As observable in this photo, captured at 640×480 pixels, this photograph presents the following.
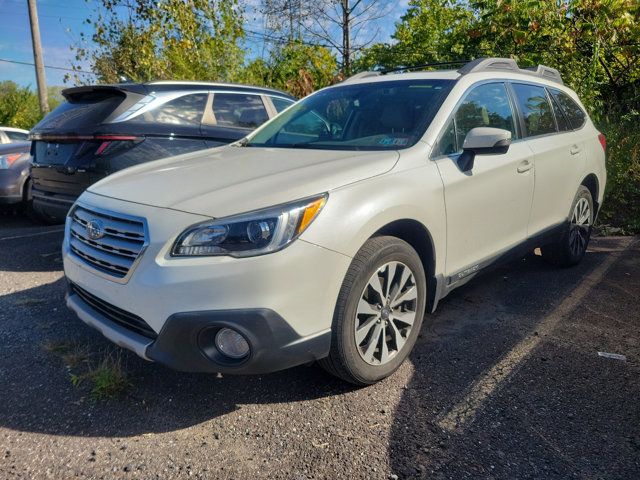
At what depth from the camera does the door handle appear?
11.8ft

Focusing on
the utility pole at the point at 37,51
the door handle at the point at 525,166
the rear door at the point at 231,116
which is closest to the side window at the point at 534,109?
the door handle at the point at 525,166

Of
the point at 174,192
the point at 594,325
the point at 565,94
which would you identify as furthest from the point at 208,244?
the point at 565,94

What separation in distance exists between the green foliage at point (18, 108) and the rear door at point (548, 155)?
2148cm

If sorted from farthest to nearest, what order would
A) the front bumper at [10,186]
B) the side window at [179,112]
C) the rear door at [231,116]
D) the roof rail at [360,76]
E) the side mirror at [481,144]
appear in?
the front bumper at [10,186] < the rear door at [231,116] < the side window at [179,112] < the roof rail at [360,76] < the side mirror at [481,144]

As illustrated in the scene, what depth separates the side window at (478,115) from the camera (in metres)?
3.12

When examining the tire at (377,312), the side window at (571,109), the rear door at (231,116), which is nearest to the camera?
the tire at (377,312)

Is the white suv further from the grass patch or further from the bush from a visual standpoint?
the bush

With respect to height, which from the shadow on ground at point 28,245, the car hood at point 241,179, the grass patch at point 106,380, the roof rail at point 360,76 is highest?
the roof rail at point 360,76

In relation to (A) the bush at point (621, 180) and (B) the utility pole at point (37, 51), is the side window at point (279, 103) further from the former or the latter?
(B) the utility pole at point (37, 51)

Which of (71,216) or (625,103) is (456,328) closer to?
(71,216)

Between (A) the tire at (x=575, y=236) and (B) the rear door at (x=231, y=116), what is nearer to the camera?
(A) the tire at (x=575, y=236)

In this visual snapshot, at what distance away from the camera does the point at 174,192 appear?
251 centimetres

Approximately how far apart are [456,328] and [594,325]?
97cm

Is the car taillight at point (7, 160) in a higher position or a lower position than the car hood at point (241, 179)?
lower
